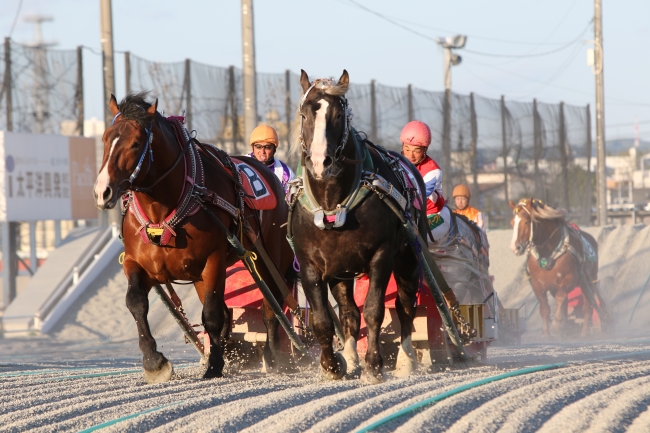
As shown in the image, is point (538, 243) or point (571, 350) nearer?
point (571, 350)

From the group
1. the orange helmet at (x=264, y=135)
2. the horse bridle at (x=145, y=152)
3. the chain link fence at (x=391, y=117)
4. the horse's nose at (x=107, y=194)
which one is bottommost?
the horse's nose at (x=107, y=194)

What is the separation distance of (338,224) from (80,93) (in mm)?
12535

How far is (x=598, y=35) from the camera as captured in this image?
1084 inches

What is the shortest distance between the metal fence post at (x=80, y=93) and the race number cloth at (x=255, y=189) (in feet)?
33.4

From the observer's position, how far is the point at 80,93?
1764 centimetres

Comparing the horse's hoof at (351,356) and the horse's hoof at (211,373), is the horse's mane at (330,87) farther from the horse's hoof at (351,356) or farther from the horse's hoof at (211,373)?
the horse's hoof at (211,373)

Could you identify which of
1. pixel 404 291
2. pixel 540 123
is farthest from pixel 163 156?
pixel 540 123

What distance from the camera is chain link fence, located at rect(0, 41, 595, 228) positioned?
56.1 ft

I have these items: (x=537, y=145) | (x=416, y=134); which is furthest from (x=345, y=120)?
(x=537, y=145)

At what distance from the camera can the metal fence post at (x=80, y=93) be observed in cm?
1750

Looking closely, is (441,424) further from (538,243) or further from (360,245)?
(538,243)

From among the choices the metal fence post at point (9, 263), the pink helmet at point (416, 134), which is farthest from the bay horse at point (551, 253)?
the metal fence post at point (9, 263)

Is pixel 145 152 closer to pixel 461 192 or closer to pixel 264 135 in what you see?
pixel 264 135

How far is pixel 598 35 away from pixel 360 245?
75.9 ft
